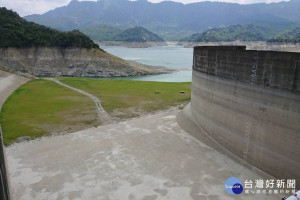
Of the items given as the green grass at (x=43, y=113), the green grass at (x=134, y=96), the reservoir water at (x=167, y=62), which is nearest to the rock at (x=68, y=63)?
the reservoir water at (x=167, y=62)

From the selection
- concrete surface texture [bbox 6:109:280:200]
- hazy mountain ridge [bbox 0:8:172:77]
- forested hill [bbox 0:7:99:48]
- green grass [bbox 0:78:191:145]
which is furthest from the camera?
forested hill [bbox 0:7:99:48]

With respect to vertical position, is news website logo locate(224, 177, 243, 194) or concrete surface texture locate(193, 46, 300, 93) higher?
concrete surface texture locate(193, 46, 300, 93)

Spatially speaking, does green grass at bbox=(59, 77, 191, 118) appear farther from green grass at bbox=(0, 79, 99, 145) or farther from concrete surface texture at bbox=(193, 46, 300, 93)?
concrete surface texture at bbox=(193, 46, 300, 93)

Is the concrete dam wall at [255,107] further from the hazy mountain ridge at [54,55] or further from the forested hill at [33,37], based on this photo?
the forested hill at [33,37]

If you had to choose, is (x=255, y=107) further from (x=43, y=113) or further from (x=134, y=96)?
(x=134, y=96)

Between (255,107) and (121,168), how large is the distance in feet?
31.7

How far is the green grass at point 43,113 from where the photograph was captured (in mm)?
24656

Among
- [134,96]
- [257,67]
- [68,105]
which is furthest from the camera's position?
[134,96]

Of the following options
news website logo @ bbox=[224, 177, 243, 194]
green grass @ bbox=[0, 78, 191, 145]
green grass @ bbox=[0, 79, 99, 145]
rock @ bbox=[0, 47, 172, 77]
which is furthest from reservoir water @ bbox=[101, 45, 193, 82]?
news website logo @ bbox=[224, 177, 243, 194]

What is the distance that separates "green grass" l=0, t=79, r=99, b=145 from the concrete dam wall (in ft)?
42.5

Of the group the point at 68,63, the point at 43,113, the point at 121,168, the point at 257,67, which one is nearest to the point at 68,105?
the point at 43,113

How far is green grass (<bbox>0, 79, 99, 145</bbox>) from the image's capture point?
2466 centimetres

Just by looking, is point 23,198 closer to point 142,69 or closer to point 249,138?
point 249,138

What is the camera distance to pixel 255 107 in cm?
1661
